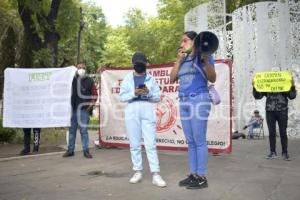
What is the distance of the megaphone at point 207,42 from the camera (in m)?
6.65

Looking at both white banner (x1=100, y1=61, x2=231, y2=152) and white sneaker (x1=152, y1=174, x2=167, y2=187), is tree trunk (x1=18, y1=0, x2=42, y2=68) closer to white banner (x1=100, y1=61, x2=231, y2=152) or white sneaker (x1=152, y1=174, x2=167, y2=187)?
white banner (x1=100, y1=61, x2=231, y2=152)

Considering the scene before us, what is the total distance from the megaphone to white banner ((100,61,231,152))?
3.85 meters

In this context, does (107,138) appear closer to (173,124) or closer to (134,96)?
(173,124)

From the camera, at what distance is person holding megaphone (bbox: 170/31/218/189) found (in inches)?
264

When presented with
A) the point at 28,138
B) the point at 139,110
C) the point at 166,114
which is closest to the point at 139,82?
the point at 139,110

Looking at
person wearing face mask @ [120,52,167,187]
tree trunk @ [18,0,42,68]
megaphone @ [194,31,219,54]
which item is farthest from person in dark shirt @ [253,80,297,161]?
tree trunk @ [18,0,42,68]

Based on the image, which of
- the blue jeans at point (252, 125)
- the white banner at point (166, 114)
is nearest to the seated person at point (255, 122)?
the blue jeans at point (252, 125)

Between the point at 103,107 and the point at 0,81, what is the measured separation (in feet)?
29.9

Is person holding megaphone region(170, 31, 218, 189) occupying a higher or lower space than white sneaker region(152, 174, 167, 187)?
higher

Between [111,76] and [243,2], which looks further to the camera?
[243,2]

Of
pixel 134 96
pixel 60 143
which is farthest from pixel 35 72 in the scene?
pixel 134 96

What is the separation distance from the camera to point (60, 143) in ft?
46.8

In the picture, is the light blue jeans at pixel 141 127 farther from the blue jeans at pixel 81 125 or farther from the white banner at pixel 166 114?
the white banner at pixel 166 114

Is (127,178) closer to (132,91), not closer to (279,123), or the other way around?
(132,91)
